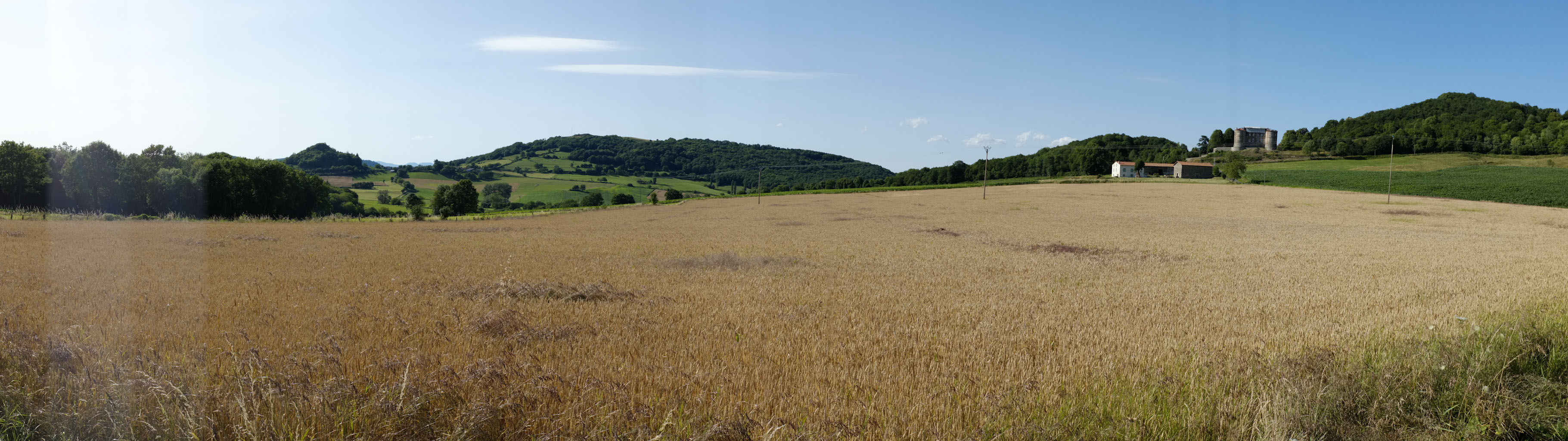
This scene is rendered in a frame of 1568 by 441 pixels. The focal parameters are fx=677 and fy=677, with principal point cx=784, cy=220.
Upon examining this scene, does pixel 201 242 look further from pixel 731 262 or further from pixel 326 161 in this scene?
pixel 326 161

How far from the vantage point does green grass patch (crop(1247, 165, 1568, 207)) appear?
62812mm

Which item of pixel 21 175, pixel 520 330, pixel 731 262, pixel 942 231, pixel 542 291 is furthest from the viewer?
pixel 21 175

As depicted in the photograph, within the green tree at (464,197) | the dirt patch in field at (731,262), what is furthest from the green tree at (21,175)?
the dirt patch in field at (731,262)

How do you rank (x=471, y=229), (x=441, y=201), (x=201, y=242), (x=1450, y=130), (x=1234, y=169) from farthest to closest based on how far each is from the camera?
(x=1450, y=130)
(x=1234, y=169)
(x=441, y=201)
(x=471, y=229)
(x=201, y=242)

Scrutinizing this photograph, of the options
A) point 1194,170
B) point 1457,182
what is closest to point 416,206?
point 1457,182

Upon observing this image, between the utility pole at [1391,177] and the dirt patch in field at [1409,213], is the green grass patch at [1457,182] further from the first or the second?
the dirt patch in field at [1409,213]

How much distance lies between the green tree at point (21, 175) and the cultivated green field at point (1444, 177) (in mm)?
134926

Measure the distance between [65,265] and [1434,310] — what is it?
22.9m

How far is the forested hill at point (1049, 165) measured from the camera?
138 metres

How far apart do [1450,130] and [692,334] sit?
186085 mm

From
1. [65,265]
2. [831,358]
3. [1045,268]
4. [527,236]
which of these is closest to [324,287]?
[65,265]

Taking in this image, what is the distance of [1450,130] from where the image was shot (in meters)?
135

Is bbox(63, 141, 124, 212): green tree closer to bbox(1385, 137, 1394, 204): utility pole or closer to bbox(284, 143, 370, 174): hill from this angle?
bbox(284, 143, 370, 174): hill

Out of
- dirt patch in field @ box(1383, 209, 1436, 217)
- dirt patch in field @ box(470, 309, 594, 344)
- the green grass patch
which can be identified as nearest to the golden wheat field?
dirt patch in field @ box(470, 309, 594, 344)
